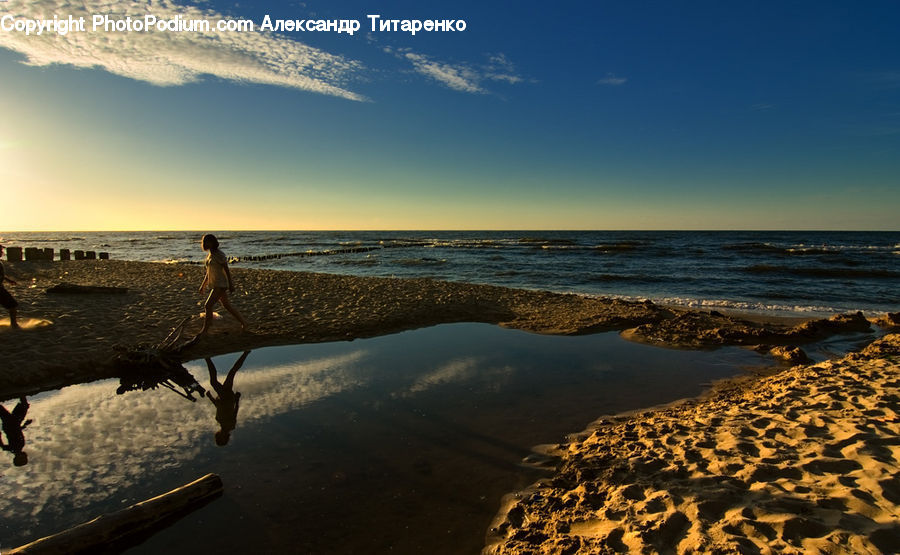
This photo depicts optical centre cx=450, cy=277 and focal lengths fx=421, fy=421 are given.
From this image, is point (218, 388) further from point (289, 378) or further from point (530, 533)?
point (530, 533)

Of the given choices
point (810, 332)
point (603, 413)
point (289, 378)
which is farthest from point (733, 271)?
point (289, 378)

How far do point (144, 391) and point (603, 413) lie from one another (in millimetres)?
7215

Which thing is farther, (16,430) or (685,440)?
(16,430)

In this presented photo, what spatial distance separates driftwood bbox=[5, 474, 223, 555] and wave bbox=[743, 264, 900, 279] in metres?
35.6

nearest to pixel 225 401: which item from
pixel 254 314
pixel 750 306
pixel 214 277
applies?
pixel 214 277

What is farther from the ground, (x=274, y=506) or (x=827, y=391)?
(x=827, y=391)

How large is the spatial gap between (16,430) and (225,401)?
2369mm

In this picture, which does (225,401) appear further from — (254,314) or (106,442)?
(254,314)

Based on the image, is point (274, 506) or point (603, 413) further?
point (603, 413)

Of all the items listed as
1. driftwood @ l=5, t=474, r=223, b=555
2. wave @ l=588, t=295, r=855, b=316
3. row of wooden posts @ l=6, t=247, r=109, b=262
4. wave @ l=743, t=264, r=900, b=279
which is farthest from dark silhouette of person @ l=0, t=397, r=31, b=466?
wave @ l=743, t=264, r=900, b=279

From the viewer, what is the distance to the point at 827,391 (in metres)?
6.13

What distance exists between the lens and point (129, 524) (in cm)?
347

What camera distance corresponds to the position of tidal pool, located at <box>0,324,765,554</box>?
12.4 feet

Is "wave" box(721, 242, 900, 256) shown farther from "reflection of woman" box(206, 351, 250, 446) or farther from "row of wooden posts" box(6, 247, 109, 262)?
"row of wooden posts" box(6, 247, 109, 262)
